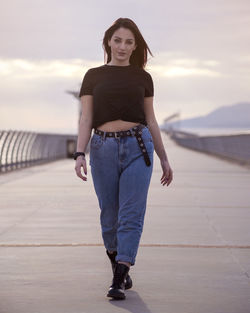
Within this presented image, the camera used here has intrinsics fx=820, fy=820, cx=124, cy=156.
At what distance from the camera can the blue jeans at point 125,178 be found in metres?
5.12

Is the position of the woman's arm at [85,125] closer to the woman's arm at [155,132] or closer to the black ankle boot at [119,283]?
the woman's arm at [155,132]

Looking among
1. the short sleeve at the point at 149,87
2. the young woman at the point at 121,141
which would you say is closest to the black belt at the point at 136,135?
the young woman at the point at 121,141

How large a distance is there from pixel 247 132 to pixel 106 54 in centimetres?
2308

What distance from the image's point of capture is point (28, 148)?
89.6 feet

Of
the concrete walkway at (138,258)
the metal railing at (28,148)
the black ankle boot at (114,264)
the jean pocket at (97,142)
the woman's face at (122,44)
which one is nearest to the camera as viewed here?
the concrete walkway at (138,258)

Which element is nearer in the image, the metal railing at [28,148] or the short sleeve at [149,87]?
the short sleeve at [149,87]

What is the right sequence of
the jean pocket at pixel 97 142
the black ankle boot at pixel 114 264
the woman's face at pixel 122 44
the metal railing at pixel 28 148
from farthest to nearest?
the metal railing at pixel 28 148, the black ankle boot at pixel 114 264, the woman's face at pixel 122 44, the jean pocket at pixel 97 142

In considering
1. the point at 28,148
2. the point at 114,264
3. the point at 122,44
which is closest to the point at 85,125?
the point at 122,44

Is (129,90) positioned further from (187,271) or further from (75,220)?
(75,220)

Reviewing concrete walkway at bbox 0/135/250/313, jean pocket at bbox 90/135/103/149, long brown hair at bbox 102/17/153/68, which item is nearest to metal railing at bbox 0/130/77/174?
concrete walkway at bbox 0/135/250/313

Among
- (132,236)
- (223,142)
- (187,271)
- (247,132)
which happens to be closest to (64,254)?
(187,271)

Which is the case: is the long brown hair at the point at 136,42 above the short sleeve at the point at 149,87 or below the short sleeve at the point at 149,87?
above

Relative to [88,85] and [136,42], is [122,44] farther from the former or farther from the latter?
[88,85]

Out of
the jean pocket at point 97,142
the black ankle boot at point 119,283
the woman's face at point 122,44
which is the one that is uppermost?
the woman's face at point 122,44
